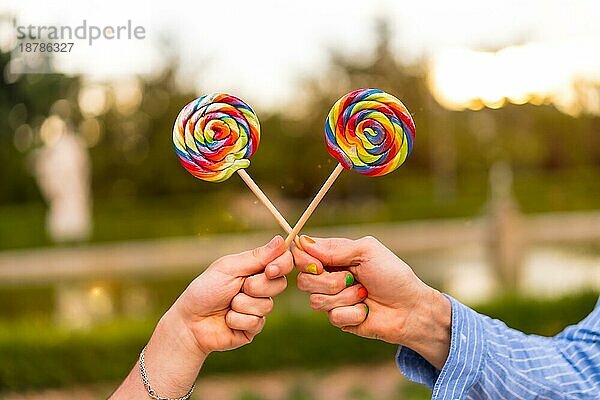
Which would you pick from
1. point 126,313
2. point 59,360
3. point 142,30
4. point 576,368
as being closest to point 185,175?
point 126,313

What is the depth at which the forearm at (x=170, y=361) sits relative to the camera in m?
1.29

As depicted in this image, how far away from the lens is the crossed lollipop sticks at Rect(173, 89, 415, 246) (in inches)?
53.5

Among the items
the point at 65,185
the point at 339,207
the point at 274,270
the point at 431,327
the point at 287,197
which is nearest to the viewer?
the point at 274,270

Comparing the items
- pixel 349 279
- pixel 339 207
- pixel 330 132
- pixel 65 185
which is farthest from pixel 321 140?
pixel 349 279

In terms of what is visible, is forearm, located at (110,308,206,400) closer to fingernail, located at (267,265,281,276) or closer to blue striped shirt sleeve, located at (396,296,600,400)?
fingernail, located at (267,265,281,276)

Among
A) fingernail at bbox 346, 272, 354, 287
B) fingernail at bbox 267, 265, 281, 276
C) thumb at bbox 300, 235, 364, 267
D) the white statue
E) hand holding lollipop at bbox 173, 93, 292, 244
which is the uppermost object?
hand holding lollipop at bbox 173, 93, 292, 244

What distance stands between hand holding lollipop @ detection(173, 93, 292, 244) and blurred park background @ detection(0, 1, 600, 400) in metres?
0.28

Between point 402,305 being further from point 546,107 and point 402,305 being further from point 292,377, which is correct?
point 546,107

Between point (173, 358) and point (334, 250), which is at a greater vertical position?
point (334, 250)

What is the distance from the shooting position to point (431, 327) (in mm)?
1350

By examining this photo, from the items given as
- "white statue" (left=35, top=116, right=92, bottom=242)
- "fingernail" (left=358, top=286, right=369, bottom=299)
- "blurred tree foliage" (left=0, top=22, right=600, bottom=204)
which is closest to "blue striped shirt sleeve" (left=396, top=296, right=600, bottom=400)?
"fingernail" (left=358, top=286, right=369, bottom=299)

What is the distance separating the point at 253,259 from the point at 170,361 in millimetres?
198

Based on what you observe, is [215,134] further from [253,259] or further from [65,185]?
[65,185]

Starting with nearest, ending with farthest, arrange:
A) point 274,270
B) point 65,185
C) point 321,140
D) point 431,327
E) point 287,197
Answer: point 274,270
point 431,327
point 65,185
point 321,140
point 287,197
